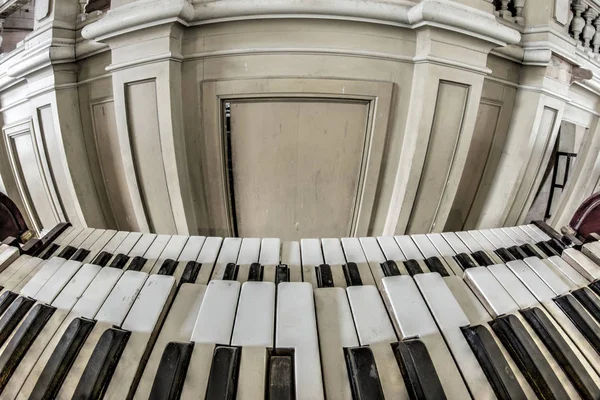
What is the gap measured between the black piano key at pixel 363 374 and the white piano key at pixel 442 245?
53cm

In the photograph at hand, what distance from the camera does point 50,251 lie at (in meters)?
0.81

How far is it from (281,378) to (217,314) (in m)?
0.20

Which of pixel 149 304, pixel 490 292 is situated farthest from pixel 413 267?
pixel 149 304

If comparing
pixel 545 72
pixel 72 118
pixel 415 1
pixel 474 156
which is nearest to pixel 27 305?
pixel 72 118

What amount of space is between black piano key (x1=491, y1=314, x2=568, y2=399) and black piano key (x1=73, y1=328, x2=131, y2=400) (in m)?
0.79

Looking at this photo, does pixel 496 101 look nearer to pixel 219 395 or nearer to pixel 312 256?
pixel 312 256

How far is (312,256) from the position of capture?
30.8 inches

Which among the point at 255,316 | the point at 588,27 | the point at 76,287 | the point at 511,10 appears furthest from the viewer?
the point at 588,27

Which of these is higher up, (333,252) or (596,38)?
(596,38)

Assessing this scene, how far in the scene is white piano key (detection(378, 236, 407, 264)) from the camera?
2.56 feet

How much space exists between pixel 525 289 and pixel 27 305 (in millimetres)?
1286

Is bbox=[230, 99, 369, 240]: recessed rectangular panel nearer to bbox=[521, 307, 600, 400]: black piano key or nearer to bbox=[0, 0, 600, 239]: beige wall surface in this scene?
bbox=[0, 0, 600, 239]: beige wall surface

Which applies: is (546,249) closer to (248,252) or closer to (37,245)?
(248,252)

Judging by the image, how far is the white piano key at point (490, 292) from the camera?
1.82ft
